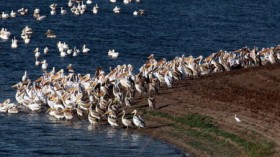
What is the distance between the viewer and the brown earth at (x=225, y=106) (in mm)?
36844

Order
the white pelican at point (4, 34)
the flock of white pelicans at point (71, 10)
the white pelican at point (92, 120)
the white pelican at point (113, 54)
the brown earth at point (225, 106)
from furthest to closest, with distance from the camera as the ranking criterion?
the flock of white pelicans at point (71, 10), the white pelican at point (4, 34), the white pelican at point (113, 54), the white pelican at point (92, 120), the brown earth at point (225, 106)

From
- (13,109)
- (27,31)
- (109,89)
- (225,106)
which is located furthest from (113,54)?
(225,106)

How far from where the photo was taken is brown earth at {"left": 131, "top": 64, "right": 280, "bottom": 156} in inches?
1451

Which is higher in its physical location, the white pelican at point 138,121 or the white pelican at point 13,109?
the white pelican at point 138,121

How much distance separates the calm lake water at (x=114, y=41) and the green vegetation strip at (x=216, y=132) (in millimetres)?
2210

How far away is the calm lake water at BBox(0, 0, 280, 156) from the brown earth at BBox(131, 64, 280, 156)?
1.43m

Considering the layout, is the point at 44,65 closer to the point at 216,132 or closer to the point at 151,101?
the point at 151,101

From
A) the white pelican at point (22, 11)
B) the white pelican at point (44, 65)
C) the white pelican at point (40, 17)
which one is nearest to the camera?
the white pelican at point (44, 65)

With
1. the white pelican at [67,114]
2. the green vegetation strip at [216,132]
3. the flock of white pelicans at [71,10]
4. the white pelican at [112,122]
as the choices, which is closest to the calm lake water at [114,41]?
the white pelican at [112,122]

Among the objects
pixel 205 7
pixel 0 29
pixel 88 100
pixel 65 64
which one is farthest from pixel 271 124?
pixel 205 7

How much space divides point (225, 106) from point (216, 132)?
3545 millimetres

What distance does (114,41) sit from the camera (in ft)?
215

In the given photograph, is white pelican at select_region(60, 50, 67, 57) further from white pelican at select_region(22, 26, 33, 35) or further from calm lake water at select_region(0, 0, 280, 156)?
white pelican at select_region(22, 26, 33, 35)

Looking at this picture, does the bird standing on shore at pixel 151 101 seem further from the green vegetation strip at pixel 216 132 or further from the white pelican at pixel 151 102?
the green vegetation strip at pixel 216 132
